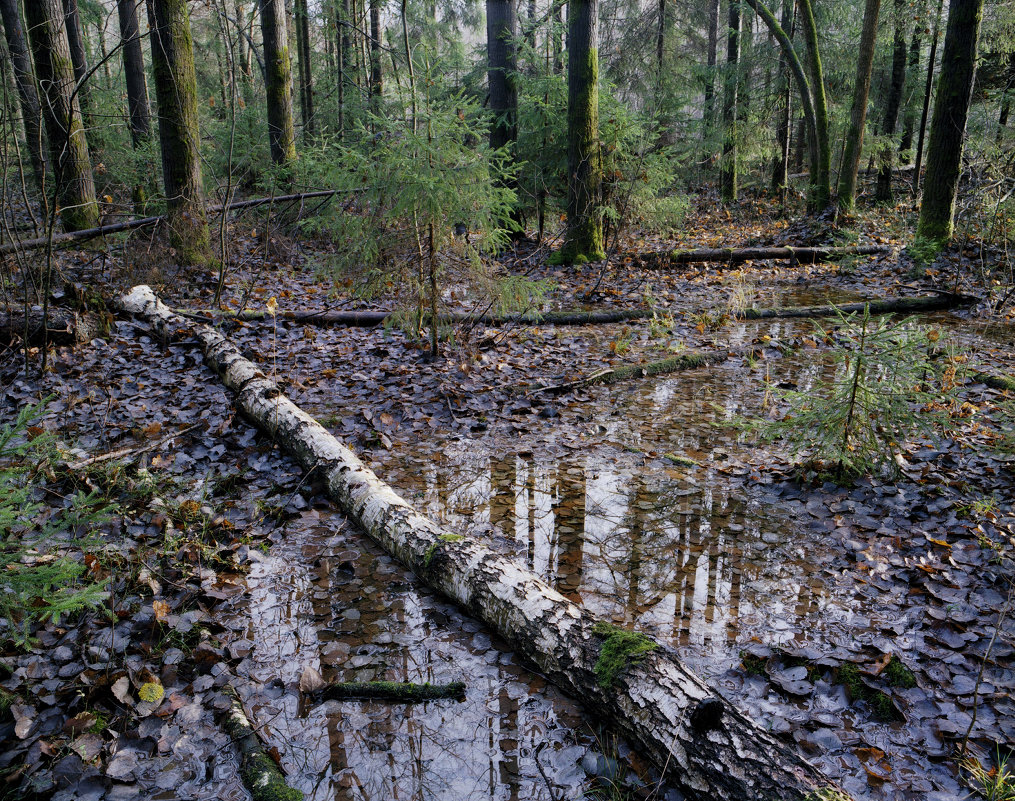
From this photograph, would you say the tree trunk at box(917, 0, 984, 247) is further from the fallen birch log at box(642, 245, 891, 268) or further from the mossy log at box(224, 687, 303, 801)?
the mossy log at box(224, 687, 303, 801)

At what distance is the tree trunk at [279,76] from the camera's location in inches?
507

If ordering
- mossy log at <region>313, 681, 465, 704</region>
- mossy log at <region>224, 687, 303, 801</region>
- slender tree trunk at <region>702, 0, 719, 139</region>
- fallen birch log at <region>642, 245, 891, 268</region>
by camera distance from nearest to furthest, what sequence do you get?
1. mossy log at <region>224, 687, 303, 801</region>
2. mossy log at <region>313, 681, 465, 704</region>
3. fallen birch log at <region>642, 245, 891, 268</region>
4. slender tree trunk at <region>702, 0, 719, 139</region>

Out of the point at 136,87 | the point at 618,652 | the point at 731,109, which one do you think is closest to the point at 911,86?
the point at 731,109

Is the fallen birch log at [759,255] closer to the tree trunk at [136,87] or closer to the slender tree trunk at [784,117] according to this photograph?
the slender tree trunk at [784,117]

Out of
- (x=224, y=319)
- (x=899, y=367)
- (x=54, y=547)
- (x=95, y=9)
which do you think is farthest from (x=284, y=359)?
(x=95, y=9)

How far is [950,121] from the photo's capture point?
9609 mm

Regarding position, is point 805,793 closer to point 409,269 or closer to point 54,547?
point 54,547

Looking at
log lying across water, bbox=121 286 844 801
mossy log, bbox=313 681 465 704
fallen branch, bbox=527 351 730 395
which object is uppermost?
fallen branch, bbox=527 351 730 395

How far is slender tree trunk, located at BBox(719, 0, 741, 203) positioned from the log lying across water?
1789 centimetres

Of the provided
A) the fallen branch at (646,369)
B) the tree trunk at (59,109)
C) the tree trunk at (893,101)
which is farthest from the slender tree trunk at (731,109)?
the tree trunk at (59,109)

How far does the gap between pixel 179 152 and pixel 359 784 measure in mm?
9381

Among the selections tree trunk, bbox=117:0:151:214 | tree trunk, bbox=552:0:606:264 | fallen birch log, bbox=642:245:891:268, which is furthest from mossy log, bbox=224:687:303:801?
tree trunk, bbox=117:0:151:214

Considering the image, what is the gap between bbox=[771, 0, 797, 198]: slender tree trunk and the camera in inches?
696

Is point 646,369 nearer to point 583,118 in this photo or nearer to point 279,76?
point 583,118
